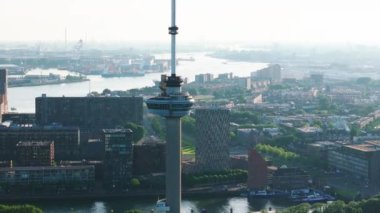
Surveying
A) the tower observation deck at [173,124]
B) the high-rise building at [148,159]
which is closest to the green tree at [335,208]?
the tower observation deck at [173,124]

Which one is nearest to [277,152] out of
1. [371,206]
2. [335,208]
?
[371,206]

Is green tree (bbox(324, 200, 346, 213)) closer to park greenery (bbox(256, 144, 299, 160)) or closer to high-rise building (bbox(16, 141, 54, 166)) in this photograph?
park greenery (bbox(256, 144, 299, 160))

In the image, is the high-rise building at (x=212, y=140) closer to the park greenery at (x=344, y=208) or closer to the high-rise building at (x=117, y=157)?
the high-rise building at (x=117, y=157)

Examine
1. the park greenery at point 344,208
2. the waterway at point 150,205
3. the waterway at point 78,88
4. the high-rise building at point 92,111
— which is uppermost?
the high-rise building at point 92,111

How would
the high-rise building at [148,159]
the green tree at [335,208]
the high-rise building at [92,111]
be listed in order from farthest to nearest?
1. the high-rise building at [92,111]
2. the high-rise building at [148,159]
3. the green tree at [335,208]

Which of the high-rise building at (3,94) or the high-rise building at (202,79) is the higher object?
the high-rise building at (3,94)

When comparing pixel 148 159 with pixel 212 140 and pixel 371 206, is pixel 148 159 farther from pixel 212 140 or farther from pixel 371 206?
pixel 371 206
